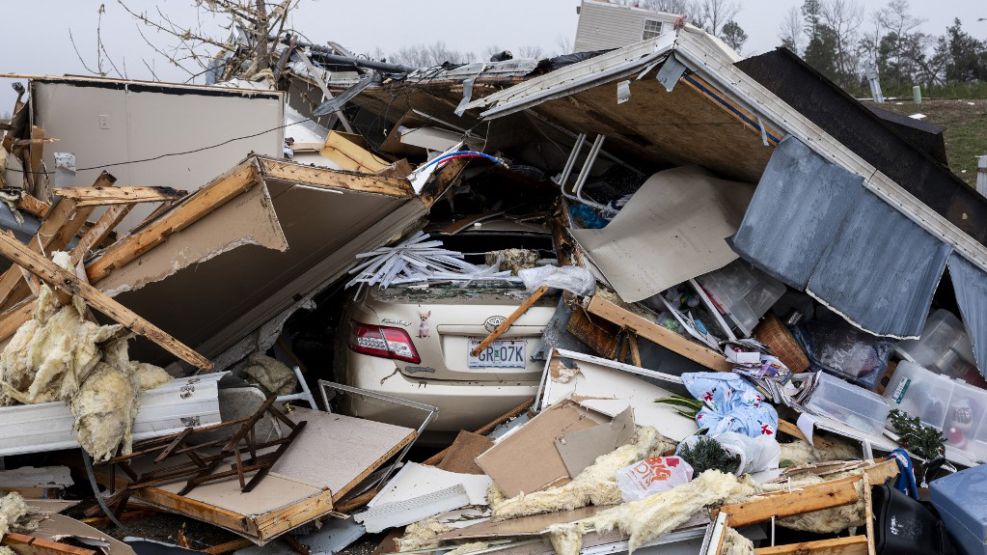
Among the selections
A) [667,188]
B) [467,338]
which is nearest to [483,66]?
[667,188]

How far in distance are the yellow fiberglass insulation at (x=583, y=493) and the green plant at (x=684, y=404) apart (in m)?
0.53

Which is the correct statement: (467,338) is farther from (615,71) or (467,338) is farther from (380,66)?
(380,66)

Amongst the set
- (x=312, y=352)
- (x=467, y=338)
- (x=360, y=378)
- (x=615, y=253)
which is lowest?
(x=312, y=352)

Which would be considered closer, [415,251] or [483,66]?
[415,251]

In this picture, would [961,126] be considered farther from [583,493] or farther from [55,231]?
[55,231]

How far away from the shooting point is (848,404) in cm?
472

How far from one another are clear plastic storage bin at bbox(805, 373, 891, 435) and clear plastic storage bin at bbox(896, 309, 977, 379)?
423mm

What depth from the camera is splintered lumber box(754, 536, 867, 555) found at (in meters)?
3.43

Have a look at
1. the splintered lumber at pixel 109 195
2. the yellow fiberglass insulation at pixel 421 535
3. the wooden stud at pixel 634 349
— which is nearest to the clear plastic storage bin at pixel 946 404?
the wooden stud at pixel 634 349

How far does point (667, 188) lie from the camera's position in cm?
545

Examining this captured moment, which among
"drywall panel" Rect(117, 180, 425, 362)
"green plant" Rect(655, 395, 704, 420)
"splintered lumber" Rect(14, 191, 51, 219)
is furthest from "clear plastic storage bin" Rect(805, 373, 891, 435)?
"splintered lumber" Rect(14, 191, 51, 219)

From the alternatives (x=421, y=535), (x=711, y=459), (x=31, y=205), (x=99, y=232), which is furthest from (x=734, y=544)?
(x=31, y=205)

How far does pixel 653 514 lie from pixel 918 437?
6.25 ft

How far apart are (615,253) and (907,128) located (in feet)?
6.28
